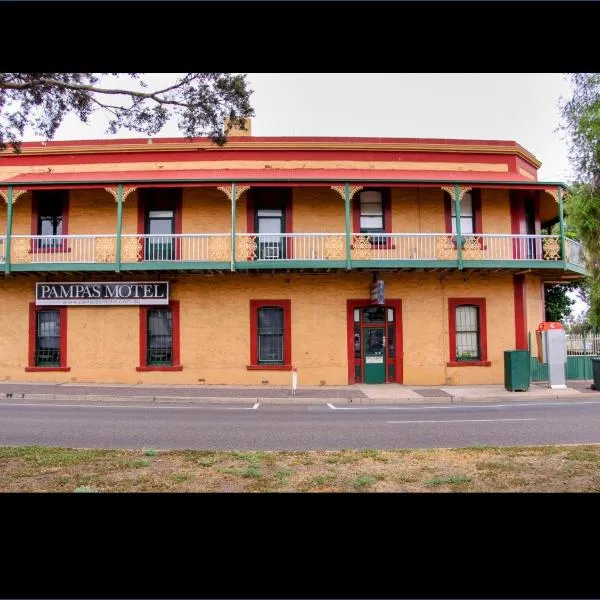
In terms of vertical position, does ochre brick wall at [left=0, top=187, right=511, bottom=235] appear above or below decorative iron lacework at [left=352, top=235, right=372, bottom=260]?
above

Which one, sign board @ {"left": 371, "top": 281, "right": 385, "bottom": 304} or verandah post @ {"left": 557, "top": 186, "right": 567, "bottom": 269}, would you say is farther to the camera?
verandah post @ {"left": 557, "top": 186, "right": 567, "bottom": 269}

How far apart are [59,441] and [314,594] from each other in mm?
8144

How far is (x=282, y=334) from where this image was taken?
17703 mm

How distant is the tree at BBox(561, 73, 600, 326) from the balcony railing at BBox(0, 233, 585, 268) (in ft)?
15.5

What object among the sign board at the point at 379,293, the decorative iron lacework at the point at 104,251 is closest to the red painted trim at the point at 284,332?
the sign board at the point at 379,293

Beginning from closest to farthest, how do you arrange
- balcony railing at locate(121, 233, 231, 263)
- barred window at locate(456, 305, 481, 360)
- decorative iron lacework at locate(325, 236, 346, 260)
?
decorative iron lacework at locate(325, 236, 346, 260), balcony railing at locate(121, 233, 231, 263), barred window at locate(456, 305, 481, 360)

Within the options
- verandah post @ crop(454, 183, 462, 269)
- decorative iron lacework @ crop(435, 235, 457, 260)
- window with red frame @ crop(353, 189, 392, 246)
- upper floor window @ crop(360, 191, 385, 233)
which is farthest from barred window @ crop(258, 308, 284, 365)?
verandah post @ crop(454, 183, 462, 269)

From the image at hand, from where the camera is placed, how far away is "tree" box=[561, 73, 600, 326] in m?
8.14

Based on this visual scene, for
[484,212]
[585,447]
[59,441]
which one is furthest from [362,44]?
[484,212]

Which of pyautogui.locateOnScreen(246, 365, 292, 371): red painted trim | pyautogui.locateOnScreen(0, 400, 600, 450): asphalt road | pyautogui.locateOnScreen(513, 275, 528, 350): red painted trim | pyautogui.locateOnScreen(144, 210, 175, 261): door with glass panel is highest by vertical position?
pyautogui.locateOnScreen(144, 210, 175, 261): door with glass panel

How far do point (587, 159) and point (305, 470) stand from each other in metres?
7.79

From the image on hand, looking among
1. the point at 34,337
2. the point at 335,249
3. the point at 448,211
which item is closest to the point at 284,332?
the point at 335,249

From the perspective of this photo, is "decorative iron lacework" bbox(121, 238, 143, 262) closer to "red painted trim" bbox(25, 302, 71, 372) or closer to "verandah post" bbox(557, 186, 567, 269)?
"red painted trim" bbox(25, 302, 71, 372)

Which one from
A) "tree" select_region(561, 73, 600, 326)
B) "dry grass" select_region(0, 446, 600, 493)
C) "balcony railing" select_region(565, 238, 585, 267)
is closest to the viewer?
"dry grass" select_region(0, 446, 600, 493)
